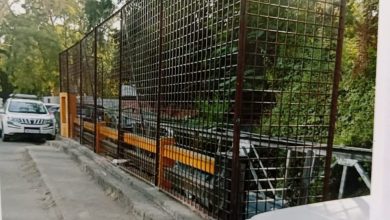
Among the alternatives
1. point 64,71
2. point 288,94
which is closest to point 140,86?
point 288,94

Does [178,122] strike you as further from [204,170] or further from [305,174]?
[305,174]

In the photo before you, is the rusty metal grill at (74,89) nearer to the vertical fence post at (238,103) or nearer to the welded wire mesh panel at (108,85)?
the welded wire mesh panel at (108,85)

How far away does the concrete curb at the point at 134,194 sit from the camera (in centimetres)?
411

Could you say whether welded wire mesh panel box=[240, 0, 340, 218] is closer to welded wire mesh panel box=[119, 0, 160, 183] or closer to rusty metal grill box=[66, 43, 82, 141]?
welded wire mesh panel box=[119, 0, 160, 183]

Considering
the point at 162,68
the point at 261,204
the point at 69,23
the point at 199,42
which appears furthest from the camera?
the point at 69,23

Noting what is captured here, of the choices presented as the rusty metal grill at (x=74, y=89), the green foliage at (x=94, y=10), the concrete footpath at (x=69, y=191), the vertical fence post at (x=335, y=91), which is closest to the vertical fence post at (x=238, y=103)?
the vertical fence post at (x=335, y=91)

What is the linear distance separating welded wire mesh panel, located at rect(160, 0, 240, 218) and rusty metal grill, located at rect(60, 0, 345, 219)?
11 millimetres

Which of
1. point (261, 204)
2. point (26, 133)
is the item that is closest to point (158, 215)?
point (261, 204)

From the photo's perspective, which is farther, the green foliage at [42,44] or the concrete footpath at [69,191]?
the green foliage at [42,44]

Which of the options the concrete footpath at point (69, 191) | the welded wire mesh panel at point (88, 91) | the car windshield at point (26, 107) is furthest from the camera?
the car windshield at point (26, 107)

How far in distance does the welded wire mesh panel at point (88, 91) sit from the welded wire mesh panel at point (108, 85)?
31 cm

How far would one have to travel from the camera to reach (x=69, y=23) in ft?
66.0

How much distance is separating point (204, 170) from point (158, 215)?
674 mm

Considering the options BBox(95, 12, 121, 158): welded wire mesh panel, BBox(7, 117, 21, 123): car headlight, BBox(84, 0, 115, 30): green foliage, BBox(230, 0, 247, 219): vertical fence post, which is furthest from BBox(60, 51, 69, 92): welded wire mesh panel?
BBox(230, 0, 247, 219): vertical fence post
